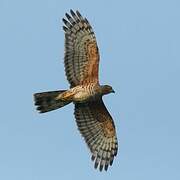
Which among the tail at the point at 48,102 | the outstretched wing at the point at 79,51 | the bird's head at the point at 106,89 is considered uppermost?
the outstretched wing at the point at 79,51

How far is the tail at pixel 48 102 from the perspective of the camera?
24016mm

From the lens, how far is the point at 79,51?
24.2 m

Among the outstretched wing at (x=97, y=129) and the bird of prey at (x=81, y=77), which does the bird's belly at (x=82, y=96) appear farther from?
the outstretched wing at (x=97, y=129)

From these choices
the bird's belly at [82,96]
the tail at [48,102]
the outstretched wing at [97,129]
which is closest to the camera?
the bird's belly at [82,96]

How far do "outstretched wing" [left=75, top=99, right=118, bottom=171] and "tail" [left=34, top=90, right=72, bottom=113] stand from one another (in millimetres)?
856

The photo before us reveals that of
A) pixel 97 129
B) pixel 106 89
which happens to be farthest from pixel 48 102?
pixel 97 129

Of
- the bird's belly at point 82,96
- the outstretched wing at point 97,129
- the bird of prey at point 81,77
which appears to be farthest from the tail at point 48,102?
the outstretched wing at point 97,129

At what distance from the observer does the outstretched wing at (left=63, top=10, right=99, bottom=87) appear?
2409cm

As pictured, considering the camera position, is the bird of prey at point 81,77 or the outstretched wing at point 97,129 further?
the outstretched wing at point 97,129

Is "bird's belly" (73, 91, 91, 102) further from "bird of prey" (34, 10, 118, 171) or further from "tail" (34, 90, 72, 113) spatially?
"tail" (34, 90, 72, 113)

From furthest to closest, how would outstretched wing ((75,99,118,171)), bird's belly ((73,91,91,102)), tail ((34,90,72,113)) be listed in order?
outstretched wing ((75,99,118,171)) < tail ((34,90,72,113)) < bird's belly ((73,91,91,102))

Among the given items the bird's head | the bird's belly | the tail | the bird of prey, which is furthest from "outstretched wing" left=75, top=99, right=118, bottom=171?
the tail

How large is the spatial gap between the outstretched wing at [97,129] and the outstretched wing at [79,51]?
87cm

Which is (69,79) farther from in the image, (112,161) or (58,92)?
(112,161)
